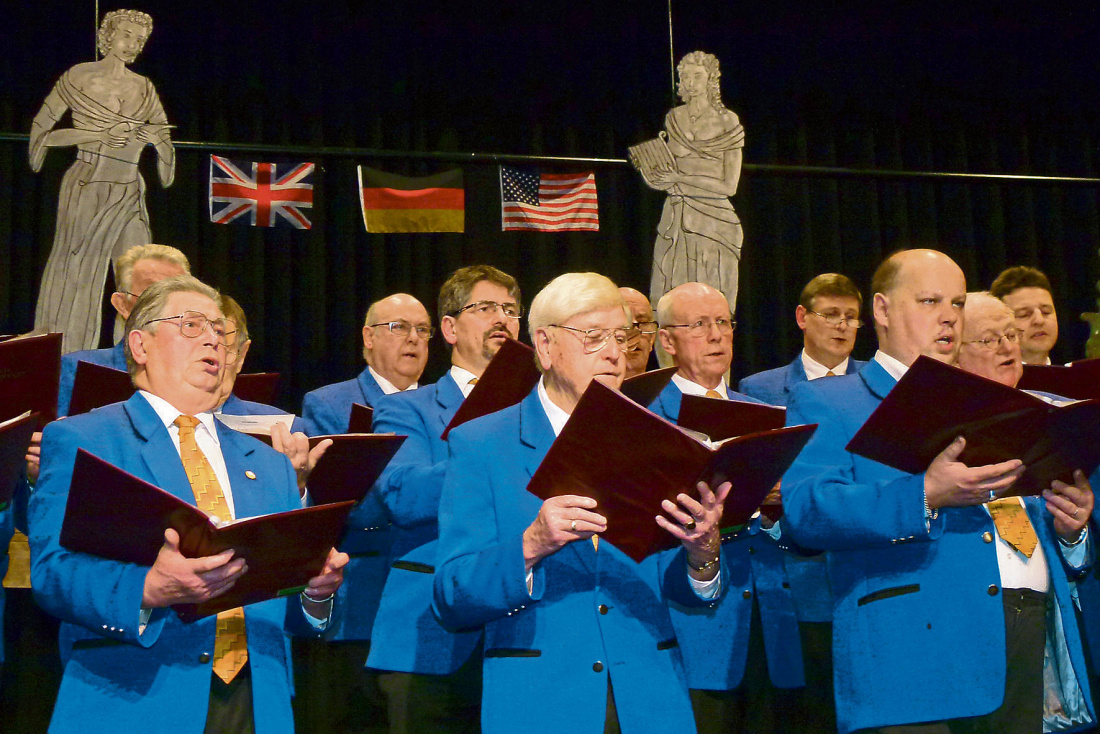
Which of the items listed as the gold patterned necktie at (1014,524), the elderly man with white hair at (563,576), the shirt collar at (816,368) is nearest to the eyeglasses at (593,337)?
the elderly man with white hair at (563,576)

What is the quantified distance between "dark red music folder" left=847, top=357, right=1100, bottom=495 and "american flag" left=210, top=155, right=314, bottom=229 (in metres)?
4.26

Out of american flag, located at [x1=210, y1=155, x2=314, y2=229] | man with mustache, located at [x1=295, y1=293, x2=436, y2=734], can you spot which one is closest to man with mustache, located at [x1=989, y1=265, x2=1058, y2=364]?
man with mustache, located at [x1=295, y1=293, x2=436, y2=734]

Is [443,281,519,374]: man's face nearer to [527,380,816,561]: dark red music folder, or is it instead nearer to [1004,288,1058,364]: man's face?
[527,380,816,561]: dark red music folder

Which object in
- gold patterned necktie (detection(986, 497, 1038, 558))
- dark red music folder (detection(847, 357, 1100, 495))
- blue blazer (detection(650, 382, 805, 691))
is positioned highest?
dark red music folder (detection(847, 357, 1100, 495))

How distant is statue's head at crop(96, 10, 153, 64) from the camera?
18.4ft

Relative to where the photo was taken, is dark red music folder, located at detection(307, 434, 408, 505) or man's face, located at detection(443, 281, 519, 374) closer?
dark red music folder, located at detection(307, 434, 408, 505)

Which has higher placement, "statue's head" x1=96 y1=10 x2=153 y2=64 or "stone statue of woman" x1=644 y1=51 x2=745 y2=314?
"statue's head" x1=96 y1=10 x2=153 y2=64

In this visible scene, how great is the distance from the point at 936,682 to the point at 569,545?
81cm

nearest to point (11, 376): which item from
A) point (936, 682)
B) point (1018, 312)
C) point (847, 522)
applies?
point (847, 522)

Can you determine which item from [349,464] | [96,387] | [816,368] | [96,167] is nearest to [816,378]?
[816,368]

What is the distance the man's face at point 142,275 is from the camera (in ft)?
12.1

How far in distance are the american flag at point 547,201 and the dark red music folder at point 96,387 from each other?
3548mm

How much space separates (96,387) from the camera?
2.96 metres

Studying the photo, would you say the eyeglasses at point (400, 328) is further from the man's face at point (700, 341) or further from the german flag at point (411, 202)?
the german flag at point (411, 202)
